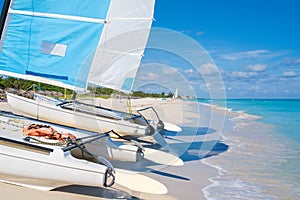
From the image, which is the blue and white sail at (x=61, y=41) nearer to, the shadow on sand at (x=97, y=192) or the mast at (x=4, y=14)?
the mast at (x=4, y=14)

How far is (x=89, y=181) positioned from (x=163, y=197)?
2.93 ft

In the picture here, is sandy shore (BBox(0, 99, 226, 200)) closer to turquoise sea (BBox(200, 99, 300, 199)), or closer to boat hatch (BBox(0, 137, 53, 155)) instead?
turquoise sea (BBox(200, 99, 300, 199))

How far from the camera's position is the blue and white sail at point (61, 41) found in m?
6.13

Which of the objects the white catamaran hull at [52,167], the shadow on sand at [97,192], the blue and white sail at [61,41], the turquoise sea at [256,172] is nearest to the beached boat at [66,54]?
the blue and white sail at [61,41]

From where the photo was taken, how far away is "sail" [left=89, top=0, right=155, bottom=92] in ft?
24.3

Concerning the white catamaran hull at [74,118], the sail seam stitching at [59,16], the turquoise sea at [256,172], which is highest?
the sail seam stitching at [59,16]

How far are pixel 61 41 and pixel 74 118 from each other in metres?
1.47

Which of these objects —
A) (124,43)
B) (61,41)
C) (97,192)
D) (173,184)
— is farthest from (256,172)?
(61,41)

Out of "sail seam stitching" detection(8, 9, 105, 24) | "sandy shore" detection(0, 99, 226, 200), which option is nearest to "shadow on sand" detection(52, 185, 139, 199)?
"sandy shore" detection(0, 99, 226, 200)

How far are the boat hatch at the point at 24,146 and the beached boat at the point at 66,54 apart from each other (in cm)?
298

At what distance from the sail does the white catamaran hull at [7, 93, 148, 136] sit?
1046 millimetres

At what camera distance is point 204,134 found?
9.35 m

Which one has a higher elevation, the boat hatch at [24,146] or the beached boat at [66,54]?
the beached boat at [66,54]

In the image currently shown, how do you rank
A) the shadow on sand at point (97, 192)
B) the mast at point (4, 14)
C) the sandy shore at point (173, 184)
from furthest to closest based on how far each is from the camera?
the mast at point (4, 14), the shadow on sand at point (97, 192), the sandy shore at point (173, 184)
